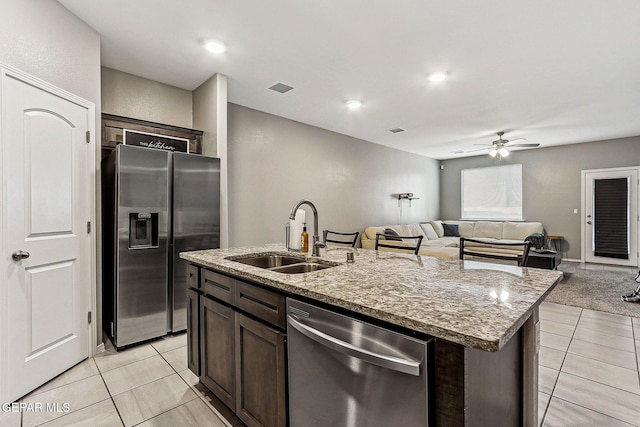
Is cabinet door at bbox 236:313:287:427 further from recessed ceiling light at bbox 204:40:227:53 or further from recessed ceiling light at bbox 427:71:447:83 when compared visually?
recessed ceiling light at bbox 427:71:447:83

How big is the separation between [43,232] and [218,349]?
1.60m

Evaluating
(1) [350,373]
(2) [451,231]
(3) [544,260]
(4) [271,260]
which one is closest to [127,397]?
(4) [271,260]

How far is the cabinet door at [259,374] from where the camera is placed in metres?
1.38

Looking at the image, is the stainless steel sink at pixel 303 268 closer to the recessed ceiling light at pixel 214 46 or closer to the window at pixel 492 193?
the recessed ceiling light at pixel 214 46

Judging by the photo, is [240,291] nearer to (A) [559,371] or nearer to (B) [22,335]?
(B) [22,335]

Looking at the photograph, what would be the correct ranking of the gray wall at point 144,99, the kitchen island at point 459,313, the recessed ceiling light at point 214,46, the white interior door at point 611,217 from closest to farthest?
1. the kitchen island at point 459,313
2. the recessed ceiling light at point 214,46
3. the gray wall at point 144,99
4. the white interior door at point 611,217

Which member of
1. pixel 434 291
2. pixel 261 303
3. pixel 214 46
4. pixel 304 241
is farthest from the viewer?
pixel 214 46

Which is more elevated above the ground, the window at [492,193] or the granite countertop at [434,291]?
the window at [492,193]

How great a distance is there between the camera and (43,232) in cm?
220

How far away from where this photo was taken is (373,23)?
8.12ft

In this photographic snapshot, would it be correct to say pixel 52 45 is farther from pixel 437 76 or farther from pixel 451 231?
pixel 451 231

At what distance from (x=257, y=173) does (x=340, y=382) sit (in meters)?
3.73

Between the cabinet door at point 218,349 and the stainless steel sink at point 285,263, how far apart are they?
361mm

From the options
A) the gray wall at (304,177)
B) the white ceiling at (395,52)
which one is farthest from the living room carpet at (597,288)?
the gray wall at (304,177)
